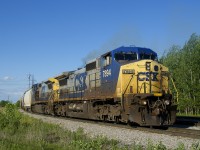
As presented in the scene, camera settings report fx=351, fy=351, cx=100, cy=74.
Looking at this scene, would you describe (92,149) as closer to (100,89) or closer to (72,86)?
(100,89)

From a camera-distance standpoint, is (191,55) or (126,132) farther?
(191,55)

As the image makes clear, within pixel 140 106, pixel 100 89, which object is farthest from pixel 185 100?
pixel 140 106

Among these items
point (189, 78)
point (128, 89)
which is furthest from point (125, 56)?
point (189, 78)

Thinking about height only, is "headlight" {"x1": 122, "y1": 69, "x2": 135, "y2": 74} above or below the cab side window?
below

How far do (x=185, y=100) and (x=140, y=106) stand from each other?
2788 centimetres

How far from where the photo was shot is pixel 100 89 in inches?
789

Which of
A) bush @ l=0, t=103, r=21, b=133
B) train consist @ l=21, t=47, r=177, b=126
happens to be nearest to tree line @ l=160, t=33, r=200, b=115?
train consist @ l=21, t=47, r=177, b=126

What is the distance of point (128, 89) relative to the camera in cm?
1717

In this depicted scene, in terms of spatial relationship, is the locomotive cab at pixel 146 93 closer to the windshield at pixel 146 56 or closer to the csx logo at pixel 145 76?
the csx logo at pixel 145 76

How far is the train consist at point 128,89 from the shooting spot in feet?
54.2

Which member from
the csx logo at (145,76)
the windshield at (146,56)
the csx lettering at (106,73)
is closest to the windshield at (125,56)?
the windshield at (146,56)

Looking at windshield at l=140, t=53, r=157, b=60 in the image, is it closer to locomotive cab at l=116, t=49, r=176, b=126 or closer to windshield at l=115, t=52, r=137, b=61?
windshield at l=115, t=52, r=137, b=61

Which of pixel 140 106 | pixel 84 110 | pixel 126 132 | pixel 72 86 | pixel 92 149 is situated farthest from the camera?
pixel 72 86

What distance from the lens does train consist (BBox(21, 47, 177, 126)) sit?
54.2 feet
